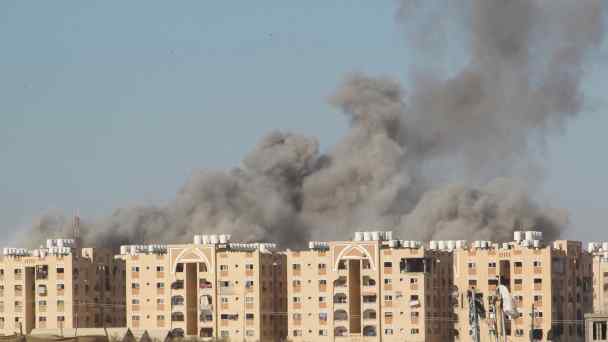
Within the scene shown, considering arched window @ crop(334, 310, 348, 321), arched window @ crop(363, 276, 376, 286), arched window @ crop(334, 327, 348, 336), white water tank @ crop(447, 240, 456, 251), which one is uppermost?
white water tank @ crop(447, 240, 456, 251)

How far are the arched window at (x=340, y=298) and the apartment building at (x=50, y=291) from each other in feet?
49.4

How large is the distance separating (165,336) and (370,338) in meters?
11.0

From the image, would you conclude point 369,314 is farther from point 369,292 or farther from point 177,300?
point 177,300

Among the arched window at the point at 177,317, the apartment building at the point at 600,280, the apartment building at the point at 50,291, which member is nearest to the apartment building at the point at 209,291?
the arched window at the point at 177,317

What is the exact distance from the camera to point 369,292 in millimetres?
89500

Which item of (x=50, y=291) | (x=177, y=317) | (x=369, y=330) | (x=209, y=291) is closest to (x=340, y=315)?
(x=369, y=330)

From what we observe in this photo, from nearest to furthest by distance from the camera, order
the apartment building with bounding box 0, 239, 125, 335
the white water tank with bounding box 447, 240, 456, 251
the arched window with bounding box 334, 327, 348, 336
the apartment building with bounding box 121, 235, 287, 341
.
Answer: the arched window with bounding box 334, 327, 348, 336
the apartment building with bounding box 121, 235, 287, 341
the apartment building with bounding box 0, 239, 125, 335
the white water tank with bounding box 447, 240, 456, 251

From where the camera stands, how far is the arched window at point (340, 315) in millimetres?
90000

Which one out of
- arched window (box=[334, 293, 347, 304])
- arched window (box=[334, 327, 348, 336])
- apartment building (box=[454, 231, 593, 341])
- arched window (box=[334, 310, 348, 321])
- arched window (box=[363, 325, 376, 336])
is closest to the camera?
apartment building (box=[454, 231, 593, 341])

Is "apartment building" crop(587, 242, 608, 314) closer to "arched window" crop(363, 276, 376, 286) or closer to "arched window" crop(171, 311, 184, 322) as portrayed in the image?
"arched window" crop(363, 276, 376, 286)

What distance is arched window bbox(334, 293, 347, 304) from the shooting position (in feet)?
296

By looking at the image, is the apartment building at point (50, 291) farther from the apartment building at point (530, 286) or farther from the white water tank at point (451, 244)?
the apartment building at point (530, 286)

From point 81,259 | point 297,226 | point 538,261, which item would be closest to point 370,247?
point 538,261

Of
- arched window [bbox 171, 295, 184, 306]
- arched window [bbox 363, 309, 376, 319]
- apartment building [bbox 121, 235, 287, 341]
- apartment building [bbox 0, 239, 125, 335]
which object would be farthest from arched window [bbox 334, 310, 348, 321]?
apartment building [bbox 0, 239, 125, 335]
